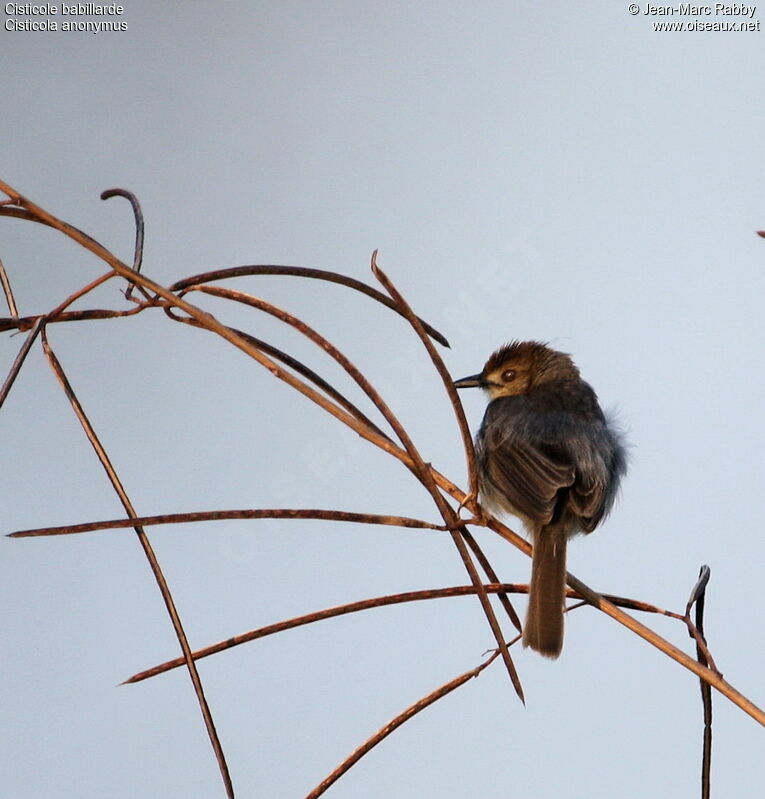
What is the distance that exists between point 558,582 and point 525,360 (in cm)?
166

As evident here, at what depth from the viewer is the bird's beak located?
3.41 metres

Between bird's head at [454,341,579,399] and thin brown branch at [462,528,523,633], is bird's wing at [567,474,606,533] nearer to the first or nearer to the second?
bird's head at [454,341,579,399]

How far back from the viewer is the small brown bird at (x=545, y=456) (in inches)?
84.9

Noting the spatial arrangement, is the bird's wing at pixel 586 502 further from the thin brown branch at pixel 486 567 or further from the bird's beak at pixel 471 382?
the thin brown branch at pixel 486 567

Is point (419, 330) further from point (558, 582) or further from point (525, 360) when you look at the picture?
point (525, 360)

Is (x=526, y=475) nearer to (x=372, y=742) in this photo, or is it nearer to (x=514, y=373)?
(x=514, y=373)

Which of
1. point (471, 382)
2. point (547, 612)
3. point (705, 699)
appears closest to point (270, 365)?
point (705, 699)

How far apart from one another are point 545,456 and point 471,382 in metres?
0.76

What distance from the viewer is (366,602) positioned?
110cm

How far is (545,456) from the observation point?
270cm

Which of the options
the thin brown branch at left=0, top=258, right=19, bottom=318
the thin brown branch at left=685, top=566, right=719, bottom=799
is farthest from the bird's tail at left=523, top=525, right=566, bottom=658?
the thin brown branch at left=0, top=258, right=19, bottom=318

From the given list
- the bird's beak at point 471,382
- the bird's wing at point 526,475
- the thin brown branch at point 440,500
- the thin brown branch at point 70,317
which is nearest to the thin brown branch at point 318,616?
the thin brown branch at point 440,500

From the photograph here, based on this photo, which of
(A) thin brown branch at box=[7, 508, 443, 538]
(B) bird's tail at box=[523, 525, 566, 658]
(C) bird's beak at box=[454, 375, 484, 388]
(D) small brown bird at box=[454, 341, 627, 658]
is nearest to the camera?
(A) thin brown branch at box=[7, 508, 443, 538]

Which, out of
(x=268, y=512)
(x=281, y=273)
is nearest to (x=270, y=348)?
(x=281, y=273)
